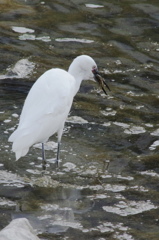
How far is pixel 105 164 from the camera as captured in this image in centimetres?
692

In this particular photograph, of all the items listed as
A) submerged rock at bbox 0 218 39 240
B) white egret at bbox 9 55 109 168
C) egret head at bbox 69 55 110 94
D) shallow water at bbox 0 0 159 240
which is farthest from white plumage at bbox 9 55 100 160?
submerged rock at bbox 0 218 39 240

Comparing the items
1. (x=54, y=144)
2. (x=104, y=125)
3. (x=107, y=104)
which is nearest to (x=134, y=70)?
(x=107, y=104)

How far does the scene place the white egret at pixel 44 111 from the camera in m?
6.36

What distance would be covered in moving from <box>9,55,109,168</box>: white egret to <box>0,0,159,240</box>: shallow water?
0.35 m

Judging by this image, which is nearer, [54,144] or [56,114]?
[56,114]

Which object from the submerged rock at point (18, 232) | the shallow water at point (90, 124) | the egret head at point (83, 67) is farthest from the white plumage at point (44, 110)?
the submerged rock at point (18, 232)

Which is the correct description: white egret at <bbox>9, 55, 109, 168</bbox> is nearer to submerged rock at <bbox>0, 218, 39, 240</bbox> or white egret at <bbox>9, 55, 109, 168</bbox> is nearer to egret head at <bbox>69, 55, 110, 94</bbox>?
egret head at <bbox>69, 55, 110, 94</bbox>

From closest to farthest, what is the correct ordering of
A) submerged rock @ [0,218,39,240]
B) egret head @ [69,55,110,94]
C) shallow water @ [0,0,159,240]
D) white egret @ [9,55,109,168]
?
1. submerged rock @ [0,218,39,240]
2. shallow water @ [0,0,159,240]
3. white egret @ [9,55,109,168]
4. egret head @ [69,55,110,94]

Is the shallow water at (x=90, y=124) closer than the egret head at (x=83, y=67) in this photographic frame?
A: Yes

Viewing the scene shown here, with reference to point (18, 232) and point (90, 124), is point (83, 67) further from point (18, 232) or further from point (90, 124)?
point (18, 232)

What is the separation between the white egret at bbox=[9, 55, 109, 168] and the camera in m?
6.36

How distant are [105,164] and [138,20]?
5106mm

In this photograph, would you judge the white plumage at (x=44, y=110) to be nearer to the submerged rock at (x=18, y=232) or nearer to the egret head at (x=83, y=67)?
the egret head at (x=83, y=67)

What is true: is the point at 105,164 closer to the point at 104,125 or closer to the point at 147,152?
the point at 147,152
